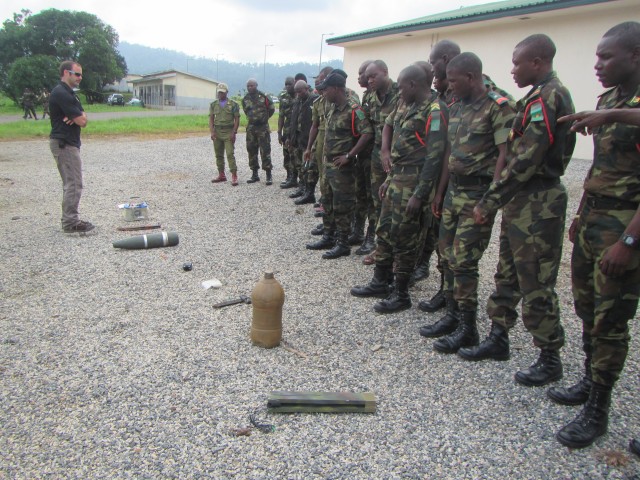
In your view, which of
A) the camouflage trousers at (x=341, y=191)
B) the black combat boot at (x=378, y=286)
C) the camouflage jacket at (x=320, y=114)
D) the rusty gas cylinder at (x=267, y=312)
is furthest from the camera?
the camouflage jacket at (x=320, y=114)

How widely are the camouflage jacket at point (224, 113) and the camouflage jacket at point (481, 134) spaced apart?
7272 millimetres

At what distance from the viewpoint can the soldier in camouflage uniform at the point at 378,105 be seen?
5.12 m

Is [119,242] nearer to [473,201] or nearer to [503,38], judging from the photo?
[473,201]

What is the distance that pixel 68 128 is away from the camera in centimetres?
633

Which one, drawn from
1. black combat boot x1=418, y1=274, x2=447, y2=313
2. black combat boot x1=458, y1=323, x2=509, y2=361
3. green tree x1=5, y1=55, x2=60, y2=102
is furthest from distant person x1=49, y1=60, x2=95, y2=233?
green tree x1=5, y1=55, x2=60, y2=102

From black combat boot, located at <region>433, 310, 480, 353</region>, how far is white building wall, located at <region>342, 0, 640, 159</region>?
9.90 metres

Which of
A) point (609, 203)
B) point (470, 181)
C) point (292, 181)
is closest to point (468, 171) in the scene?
point (470, 181)

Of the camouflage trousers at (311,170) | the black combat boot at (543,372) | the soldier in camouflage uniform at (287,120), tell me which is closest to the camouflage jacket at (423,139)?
the black combat boot at (543,372)

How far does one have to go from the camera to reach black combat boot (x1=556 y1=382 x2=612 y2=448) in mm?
2631

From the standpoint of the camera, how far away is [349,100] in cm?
567

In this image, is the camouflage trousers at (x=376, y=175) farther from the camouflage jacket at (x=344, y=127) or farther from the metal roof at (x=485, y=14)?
the metal roof at (x=485, y=14)

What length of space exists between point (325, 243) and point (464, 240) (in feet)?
9.79

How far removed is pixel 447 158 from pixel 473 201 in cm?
58

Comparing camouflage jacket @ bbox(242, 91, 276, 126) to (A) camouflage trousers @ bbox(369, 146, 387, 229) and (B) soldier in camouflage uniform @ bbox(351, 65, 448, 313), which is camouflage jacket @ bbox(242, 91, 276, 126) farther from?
(B) soldier in camouflage uniform @ bbox(351, 65, 448, 313)
